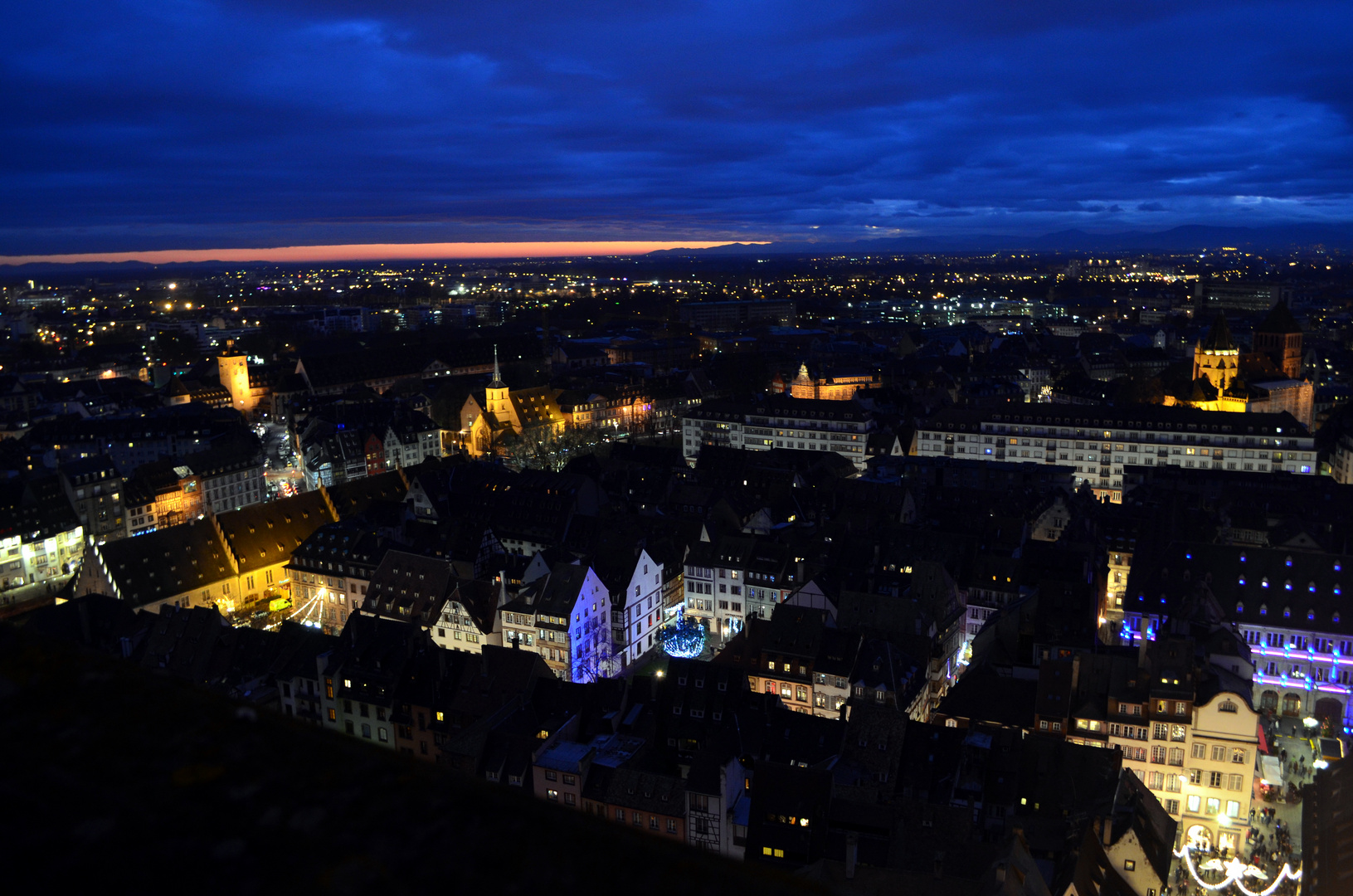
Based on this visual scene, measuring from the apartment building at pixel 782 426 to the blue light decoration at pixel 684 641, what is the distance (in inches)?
2104

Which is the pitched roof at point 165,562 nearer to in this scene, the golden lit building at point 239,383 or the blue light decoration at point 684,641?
the blue light decoration at point 684,641

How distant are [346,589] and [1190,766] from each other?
52273mm

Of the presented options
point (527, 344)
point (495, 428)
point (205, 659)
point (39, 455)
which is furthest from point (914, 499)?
point (527, 344)

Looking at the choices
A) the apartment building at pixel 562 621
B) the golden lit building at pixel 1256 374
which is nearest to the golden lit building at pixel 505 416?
the apartment building at pixel 562 621

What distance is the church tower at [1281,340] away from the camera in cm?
14150

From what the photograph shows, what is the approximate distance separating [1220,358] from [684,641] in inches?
4388

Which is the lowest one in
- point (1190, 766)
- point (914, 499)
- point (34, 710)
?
point (1190, 766)

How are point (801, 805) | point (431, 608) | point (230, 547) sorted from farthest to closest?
point (230, 547), point (431, 608), point (801, 805)

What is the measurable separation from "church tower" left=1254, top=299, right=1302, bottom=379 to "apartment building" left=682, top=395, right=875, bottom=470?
6902 cm

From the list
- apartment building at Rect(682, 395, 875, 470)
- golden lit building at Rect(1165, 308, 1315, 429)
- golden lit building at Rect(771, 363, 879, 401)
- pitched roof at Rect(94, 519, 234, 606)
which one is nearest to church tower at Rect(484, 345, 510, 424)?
apartment building at Rect(682, 395, 875, 470)

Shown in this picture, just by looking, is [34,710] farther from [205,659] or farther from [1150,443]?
[1150,443]

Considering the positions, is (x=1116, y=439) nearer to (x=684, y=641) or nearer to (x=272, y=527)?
(x=684, y=641)

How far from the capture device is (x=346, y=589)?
66562mm

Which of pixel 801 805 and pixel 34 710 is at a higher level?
pixel 34 710
